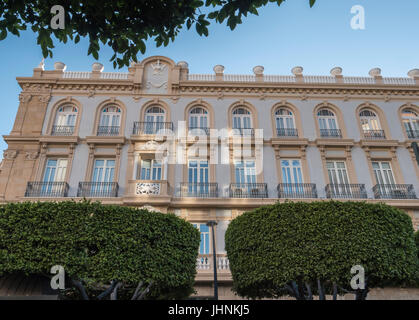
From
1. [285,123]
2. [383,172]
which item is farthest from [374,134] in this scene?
[285,123]

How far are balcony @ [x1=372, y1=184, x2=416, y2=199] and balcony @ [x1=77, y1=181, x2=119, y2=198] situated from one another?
51.6 ft

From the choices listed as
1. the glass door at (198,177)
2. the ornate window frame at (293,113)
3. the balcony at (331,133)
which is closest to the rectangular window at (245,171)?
the glass door at (198,177)

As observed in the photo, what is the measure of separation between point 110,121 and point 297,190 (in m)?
13.1

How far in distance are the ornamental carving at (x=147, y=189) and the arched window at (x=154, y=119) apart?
13.7 ft

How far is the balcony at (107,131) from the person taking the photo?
20.7m

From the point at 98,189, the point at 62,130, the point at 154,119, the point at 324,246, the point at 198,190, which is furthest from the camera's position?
the point at 154,119

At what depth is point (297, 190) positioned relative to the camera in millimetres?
19219

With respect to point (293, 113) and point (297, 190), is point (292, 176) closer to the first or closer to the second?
point (297, 190)

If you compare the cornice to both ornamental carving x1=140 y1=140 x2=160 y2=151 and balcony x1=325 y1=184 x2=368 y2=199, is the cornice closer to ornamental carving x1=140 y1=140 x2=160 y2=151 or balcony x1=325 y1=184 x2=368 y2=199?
ornamental carving x1=140 y1=140 x2=160 y2=151

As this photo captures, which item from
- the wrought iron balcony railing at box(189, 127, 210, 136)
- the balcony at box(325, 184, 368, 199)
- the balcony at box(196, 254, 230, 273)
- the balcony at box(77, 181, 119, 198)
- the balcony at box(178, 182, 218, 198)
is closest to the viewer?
the balcony at box(196, 254, 230, 273)

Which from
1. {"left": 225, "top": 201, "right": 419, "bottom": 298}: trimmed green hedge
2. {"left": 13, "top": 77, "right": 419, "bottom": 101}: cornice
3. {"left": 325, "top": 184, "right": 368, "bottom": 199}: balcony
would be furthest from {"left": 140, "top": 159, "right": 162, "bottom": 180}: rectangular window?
{"left": 325, "top": 184, "right": 368, "bottom": 199}: balcony

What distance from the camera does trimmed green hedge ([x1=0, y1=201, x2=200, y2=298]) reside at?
941 cm

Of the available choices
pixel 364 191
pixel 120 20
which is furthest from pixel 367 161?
pixel 120 20

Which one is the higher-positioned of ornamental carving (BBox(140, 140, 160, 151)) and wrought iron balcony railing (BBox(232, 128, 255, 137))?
wrought iron balcony railing (BBox(232, 128, 255, 137))
